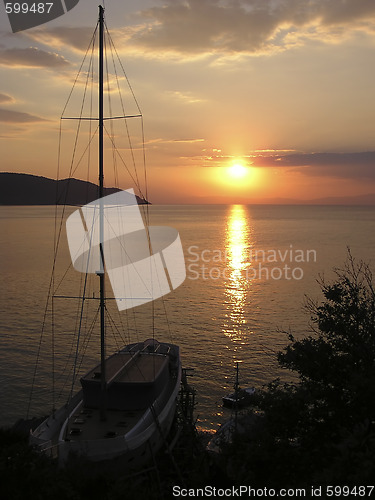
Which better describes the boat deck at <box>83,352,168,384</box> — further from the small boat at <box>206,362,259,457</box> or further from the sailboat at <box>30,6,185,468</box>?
the small boat at <box>206,362,259,457</box>

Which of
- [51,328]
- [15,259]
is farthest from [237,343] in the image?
[15,259]

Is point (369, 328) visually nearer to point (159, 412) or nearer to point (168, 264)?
point (159, 412)

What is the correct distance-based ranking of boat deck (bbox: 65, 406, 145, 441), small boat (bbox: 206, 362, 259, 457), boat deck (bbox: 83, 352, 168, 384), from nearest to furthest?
small boat (bbox: 206, 362, 259, 457), boat deck (bbox: 65, 406, 145, 441), boat deck (bbox: 83, 352, 168, 384)

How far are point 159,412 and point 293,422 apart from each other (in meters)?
13.3

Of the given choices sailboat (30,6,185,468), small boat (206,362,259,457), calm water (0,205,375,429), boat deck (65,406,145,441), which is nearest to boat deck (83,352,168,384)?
sailboat (30,6,185,468)

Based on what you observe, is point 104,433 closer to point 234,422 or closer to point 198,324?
point 234,422

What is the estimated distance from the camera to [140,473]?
23.1 meters

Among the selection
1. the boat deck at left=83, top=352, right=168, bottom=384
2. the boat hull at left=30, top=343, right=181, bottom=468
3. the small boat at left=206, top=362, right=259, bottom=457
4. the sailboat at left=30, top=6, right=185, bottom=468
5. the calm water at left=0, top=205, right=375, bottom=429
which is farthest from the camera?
the calm water at left=0, top=205, right=375, bottom=429

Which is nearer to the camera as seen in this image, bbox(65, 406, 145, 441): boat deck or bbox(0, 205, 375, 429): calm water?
bbox(65, 406, 145, 441): boat deck

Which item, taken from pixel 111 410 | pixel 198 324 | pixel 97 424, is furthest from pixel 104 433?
pixel 198 324

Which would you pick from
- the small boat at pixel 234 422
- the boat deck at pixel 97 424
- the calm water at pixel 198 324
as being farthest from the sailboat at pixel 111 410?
the calm water at pixel 198 324

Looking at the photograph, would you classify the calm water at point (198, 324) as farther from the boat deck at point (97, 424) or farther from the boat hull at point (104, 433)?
the boat deck at point (97, 424)

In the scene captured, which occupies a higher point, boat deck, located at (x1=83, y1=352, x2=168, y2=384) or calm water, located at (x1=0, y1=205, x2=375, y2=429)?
boat deck, located at (x1=83, y1=352, x2=168, y2=384)

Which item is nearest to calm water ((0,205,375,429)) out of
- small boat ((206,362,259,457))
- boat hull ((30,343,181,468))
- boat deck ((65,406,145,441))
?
small boat ((206,362,259,457))
